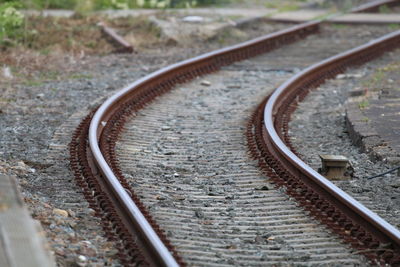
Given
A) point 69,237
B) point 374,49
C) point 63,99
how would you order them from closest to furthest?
point 69,237
point 63,99
point 374,49

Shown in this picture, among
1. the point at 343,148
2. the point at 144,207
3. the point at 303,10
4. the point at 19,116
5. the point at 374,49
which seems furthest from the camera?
A: the point at 303,10

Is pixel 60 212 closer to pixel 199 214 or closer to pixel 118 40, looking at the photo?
pixel 199 214

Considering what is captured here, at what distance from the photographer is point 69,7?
68.2 ft

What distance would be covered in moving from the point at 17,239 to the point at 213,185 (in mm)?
3414

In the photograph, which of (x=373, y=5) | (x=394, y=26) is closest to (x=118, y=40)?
(x=394, y=26)

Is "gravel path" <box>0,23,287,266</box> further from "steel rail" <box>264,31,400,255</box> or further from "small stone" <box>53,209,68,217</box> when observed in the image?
"steel rail" <box>264,31,400,255</box>

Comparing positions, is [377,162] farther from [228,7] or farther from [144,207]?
[228,7]

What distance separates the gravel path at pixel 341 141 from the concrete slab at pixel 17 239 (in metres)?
2.97

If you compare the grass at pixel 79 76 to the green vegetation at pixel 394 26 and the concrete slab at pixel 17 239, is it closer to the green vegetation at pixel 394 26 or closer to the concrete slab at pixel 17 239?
the concrete slab at pixel 17 239

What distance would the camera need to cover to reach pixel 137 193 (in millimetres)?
7473

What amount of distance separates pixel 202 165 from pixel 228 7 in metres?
14.5

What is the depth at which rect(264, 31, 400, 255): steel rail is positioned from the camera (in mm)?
6141

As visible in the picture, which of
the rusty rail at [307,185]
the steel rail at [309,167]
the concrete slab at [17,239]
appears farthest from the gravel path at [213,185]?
the concrete slab at [17,239]

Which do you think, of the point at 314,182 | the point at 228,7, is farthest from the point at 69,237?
the point at 228,7
